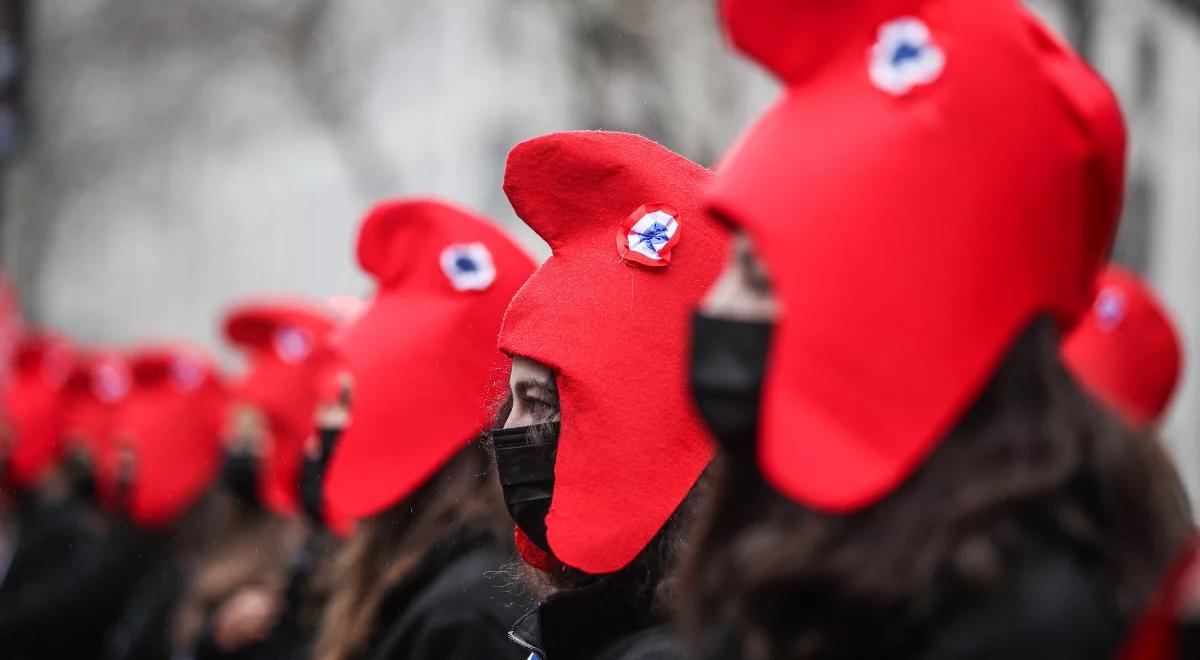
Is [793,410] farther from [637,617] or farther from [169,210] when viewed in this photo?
[169,210]

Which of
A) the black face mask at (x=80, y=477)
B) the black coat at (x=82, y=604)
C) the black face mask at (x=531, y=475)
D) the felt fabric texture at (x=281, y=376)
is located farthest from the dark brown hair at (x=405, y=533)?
the black face mask at (x=80, y=477)

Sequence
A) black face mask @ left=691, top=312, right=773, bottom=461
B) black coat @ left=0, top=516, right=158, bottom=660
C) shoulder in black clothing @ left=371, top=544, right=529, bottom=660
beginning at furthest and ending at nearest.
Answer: black coat @ left=0, top=516, right=158, bottom=660
shoulder in black clothing @ left=371, top=544, right=529, bottom=660
black face mask @ left=691, top=312, right=773, bottom=461

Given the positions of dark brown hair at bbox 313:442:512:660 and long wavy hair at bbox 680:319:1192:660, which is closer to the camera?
long wavy hair at bbox 680:319:1192:660

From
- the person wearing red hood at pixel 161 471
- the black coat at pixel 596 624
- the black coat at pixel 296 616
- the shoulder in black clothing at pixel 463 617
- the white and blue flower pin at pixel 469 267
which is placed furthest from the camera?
the person wearing red hood at pixel 161 471

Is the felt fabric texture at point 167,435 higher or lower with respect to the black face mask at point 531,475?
lower

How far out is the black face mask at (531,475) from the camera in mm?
2795

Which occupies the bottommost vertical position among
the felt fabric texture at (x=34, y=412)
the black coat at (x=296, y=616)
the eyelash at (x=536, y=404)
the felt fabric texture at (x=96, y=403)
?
the felt fabric texture at (x=34, y=412)

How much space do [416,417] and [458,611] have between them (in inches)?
32.8

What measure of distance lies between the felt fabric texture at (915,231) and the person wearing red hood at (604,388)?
967mm

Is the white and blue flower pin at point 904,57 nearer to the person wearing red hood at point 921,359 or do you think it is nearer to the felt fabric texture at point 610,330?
the person wearing red hood at point 921,359

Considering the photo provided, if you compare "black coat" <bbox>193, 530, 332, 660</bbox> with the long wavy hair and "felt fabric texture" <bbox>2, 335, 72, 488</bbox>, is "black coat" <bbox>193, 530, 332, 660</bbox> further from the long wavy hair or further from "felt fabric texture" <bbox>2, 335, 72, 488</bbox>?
"felt fabric texture" <bbox>2, 335, 72, 488</bbox>

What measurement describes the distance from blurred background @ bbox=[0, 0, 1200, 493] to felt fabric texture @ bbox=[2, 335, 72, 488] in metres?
3.93

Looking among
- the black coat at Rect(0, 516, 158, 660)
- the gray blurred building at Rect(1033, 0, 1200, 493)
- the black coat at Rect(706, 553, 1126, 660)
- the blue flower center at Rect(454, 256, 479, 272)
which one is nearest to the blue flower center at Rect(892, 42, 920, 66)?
the black coat at Rect(706, 553, 1126, 660)

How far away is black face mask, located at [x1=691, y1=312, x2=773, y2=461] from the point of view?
177 cm
